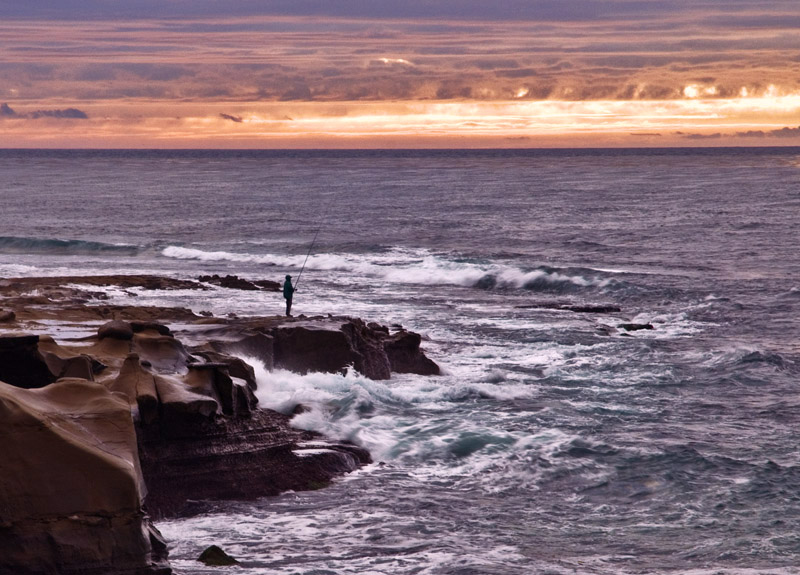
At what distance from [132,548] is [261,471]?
4.36 metres

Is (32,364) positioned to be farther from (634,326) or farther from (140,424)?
(634,326)

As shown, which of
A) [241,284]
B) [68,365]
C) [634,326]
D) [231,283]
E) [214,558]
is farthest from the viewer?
[231,283]

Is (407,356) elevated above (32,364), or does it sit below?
below

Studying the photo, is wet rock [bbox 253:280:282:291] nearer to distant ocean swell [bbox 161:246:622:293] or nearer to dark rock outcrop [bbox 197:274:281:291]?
dark rock outcrop [bbox 197:274:281:291]

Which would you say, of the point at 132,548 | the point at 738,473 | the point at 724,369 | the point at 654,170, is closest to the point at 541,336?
the point at 724,369

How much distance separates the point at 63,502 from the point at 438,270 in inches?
1220

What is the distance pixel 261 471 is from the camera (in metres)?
13.5

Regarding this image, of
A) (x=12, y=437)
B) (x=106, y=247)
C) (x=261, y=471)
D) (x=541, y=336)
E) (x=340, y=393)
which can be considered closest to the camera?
(x=12, y=437)

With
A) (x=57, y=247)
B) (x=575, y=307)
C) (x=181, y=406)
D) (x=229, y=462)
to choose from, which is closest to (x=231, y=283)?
(x=575, y=307)

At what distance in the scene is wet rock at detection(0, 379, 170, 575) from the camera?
8.84m

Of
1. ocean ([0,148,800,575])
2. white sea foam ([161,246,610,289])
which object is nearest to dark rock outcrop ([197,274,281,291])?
ocean ([0,148,800,575])

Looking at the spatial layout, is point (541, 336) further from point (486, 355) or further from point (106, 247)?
point (106, 247)

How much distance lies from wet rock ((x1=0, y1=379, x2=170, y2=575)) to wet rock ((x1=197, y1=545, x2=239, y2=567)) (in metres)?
1.36

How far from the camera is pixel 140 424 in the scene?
12.2 m
